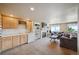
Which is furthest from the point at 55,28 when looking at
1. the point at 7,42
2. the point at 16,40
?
the point at 7,42

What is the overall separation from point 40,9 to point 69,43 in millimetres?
1462

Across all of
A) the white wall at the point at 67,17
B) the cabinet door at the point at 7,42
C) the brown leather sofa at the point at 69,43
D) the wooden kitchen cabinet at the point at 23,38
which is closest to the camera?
the white wall at the point at 67,17

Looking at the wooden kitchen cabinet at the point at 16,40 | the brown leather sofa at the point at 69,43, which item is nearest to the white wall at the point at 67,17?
the brown leather sofa at the point at 69,43

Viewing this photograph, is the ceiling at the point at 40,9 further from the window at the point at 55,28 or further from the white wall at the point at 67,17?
the window at the point at 55,28

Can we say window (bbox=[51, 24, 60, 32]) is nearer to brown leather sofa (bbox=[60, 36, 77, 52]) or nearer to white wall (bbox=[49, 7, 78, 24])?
white wall (bbox=[49, 7, 78, 24])

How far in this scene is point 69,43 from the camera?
124 inches

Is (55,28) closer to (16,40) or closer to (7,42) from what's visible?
(16,40)

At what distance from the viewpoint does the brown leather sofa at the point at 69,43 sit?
2760 millimetres

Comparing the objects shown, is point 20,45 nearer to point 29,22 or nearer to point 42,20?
point 29,22

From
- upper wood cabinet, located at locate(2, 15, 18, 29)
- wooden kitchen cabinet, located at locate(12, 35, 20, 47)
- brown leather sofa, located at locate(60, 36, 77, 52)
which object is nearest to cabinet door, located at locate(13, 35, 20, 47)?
wooden kitchen cabinet, located at locate(12, 35, 20, 47)

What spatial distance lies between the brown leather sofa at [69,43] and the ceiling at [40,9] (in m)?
0.80

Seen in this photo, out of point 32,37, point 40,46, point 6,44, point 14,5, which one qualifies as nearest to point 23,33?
point 32,37
